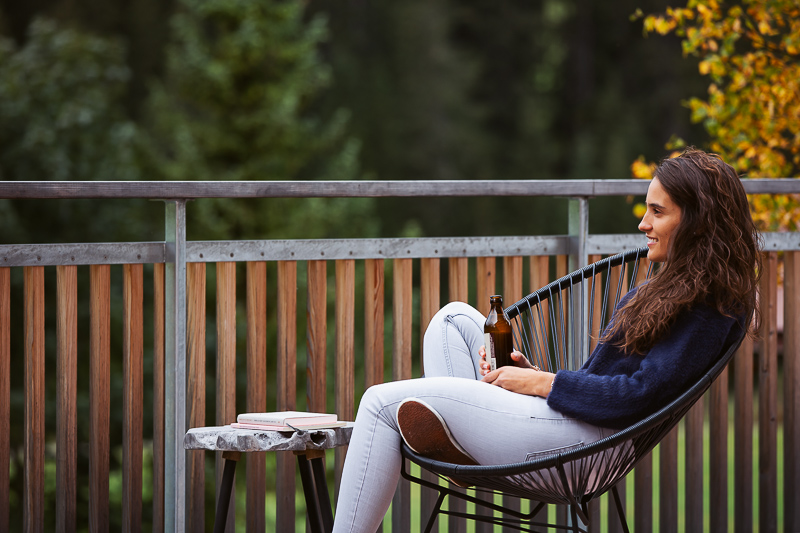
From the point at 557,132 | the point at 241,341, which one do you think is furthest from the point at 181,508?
the point at 557,132

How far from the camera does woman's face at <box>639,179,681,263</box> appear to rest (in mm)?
1747

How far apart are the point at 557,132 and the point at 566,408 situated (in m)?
16.0

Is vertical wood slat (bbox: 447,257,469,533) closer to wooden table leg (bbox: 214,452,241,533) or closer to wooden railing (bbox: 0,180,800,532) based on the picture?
wooden railing (bbox: 0,180,800,532)

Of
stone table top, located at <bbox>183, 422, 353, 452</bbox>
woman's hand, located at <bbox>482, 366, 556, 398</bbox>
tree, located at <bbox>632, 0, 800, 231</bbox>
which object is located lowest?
stone table top, located at <bbox>183, 422, 353, 452</bbox>

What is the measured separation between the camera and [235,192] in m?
2.17

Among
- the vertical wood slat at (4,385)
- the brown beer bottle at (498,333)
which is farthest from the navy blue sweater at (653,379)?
the vertical wood slat at (4,385)

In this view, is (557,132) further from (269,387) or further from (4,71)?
(4,71)

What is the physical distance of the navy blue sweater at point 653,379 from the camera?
5.38ft

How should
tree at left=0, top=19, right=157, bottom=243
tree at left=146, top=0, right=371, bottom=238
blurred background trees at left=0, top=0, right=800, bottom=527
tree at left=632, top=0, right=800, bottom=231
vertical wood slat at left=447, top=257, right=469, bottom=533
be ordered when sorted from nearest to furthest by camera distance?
1. vertical wood slat at left=447, top=257, right=469, bottom=533
2. tree at left=632, top=0, right=800, bottom=231
3. blurred background trees at left=0, top=0, right=800, bottom=527
4. tree at left=0, top=19, right=157, bottom=243
5. tree at left=146, top=0, right=371, bottom=238

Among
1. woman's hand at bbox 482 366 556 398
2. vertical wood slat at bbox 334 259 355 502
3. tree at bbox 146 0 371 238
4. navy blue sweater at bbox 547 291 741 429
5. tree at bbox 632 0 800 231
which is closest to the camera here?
navy blue sweater at bbox 547 291 741 429

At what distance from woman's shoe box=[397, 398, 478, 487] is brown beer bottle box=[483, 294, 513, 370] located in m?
0.26

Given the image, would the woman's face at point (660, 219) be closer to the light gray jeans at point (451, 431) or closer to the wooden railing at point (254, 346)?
the light gray jeans at point (451, 431)

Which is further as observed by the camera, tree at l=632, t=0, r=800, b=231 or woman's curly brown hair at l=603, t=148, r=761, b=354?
tree at l=632, t=0, r=800, b=231

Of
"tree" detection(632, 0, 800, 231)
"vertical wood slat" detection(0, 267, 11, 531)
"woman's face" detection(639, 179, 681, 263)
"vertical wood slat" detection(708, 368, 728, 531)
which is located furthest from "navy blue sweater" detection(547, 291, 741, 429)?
"tree" detection(632, 0, 800, 231)
